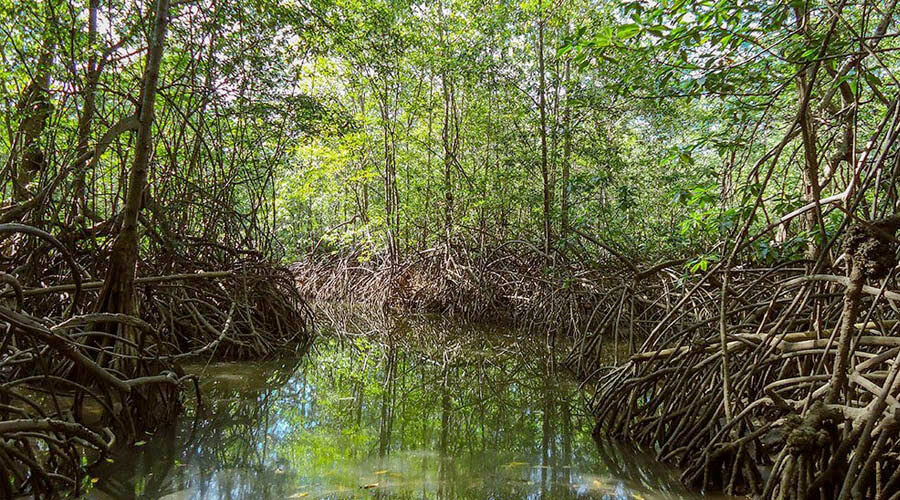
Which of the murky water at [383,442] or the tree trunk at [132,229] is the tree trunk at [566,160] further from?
the tree trunk at [132,229]

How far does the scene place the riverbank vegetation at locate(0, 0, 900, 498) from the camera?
6.86 ft

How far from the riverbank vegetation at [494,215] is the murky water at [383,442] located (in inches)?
10.7

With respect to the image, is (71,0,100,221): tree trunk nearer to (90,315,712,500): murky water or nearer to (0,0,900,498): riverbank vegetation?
(0,0,900,498): riverbank vegetation

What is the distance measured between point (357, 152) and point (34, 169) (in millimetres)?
6495

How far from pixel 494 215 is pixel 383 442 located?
8020 millimetres

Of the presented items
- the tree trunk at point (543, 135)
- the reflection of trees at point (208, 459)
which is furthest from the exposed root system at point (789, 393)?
the tree trunk at point (543, 135)

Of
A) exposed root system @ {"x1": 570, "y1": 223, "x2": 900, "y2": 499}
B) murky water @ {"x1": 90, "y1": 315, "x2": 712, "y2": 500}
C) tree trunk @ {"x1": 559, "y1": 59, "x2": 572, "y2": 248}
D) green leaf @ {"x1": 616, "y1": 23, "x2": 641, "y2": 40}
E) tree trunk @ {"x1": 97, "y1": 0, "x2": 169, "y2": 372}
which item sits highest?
tree trunk @ {"x1": 559, "y1": 59, "x2": 572, "y2": 248}

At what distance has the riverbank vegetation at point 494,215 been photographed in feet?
6.86

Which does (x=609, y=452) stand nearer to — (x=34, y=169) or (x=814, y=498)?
(x=814, y=498)

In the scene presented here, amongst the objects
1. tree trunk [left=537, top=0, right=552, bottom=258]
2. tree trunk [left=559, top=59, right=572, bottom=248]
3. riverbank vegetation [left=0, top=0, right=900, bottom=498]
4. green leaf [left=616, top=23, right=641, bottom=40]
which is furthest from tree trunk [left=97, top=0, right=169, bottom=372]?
tree trunk [left=559, top=59, right=572, bottom=248]

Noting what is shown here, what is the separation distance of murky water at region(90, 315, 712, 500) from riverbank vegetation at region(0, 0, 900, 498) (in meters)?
0.27

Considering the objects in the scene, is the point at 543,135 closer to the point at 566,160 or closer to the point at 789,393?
the point at 566,160

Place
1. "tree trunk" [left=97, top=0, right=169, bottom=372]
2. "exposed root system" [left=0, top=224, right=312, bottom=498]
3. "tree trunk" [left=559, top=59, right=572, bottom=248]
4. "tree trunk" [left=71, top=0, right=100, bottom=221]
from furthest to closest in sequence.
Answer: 1. "tree trunk" [left=559, top=59, right=572, bottom=248]
2. "tree trunk" [left=71, top=0, right=100, bottom=221]
3. "tree trunk" [left=97, top=0, right=169, bottom=372]
4. "exposed root system" [left=0, top=224, right=312, bottom=498]

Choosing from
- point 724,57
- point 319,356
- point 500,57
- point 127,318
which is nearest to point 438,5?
point 500,57
